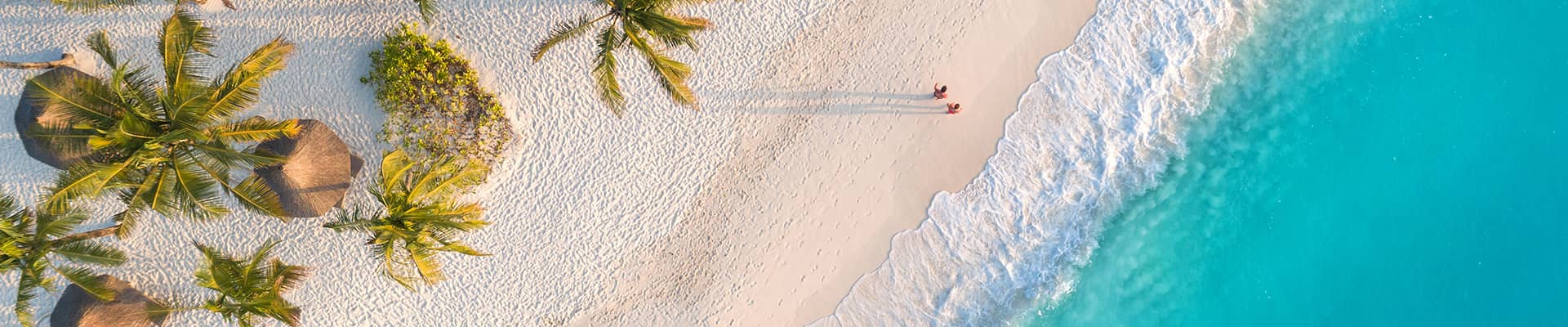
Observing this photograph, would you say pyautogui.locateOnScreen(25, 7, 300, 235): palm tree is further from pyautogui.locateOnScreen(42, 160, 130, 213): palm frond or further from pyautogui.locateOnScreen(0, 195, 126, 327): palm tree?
pyautogui.locateOnScreen(0, 195, 126, 327): palm tree

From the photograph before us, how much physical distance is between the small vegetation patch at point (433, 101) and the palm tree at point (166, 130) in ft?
5.98

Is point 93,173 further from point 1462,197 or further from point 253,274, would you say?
point 1462,197

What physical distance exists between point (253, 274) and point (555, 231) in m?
3.36

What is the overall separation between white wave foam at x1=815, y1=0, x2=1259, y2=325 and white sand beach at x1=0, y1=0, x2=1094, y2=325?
0.29m

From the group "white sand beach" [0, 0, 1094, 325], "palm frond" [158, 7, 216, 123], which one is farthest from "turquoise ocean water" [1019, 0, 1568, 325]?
"palm frond" [158, 7, 216, 123]

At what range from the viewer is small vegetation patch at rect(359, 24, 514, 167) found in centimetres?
980

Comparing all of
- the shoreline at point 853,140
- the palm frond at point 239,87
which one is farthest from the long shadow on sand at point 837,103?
the palm frond at point 239,87

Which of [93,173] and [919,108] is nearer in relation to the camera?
[93,173]

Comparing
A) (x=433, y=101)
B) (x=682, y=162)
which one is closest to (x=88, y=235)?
(x=433, y=101)

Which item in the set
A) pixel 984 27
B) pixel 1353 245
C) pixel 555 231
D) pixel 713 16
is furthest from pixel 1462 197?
pixel 555 231

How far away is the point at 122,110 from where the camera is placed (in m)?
7.38

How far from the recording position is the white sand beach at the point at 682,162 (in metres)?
10.2

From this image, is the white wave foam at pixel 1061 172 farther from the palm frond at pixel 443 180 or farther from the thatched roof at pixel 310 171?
the thatched roof at pixel 310 171

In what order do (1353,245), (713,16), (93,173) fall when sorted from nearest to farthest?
(93,173) → (713,16) → (1353,245)
